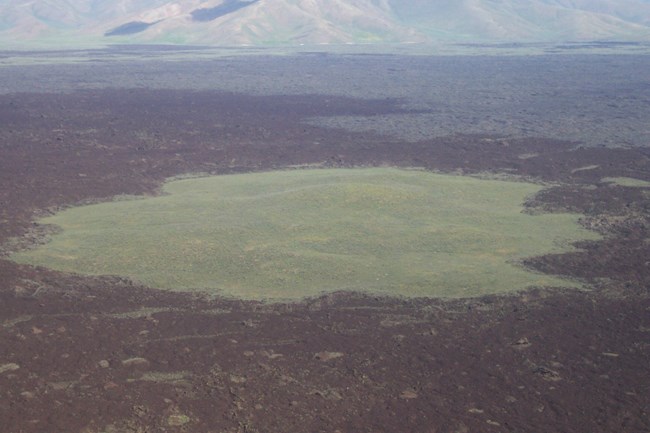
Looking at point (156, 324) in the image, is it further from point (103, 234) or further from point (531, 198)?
point (531, 198)

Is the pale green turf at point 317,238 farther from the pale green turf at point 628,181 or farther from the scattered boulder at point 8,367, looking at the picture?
the scattered boulder at point 8,367

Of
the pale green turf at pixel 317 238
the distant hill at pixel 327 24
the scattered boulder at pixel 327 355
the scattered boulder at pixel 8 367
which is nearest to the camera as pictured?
the scattered boulder at pixel 8 367

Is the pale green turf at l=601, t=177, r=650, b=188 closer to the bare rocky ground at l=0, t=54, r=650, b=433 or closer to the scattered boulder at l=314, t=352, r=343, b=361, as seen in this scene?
the bare rocky ground at l=0, t=54, r=650, b=433

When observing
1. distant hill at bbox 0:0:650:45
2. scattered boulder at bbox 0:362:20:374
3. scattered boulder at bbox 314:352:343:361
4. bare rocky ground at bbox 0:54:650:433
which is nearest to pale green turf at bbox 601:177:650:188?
bare rocky ground at bbox 0:54:650:433

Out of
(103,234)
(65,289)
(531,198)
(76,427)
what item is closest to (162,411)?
(76,427)

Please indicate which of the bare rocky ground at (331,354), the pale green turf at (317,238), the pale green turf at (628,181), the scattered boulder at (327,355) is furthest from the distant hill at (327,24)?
the scattered boulder at (327,355)
